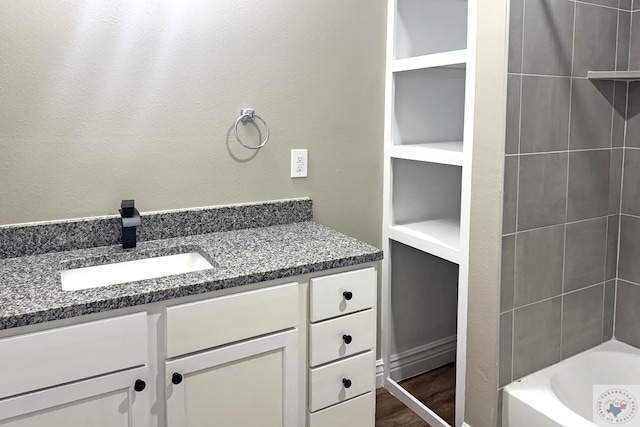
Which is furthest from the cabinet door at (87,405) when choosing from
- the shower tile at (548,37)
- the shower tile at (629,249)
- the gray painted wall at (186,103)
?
the shower tile at (629,249)

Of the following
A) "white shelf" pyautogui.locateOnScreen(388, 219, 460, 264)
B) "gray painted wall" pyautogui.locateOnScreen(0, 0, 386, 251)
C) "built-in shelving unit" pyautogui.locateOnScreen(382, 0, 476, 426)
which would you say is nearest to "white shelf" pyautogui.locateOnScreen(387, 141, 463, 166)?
"built-in shelving unit" pyautogui.locateOnScreen(382, 0, 476, 426)

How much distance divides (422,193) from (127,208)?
1.33m

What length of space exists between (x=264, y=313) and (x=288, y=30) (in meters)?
1.10

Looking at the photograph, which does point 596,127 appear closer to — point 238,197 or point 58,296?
point 238,197

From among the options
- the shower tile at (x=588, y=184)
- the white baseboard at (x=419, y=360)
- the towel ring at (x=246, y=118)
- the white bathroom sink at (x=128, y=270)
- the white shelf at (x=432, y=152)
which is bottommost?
the white baseboard at (x=419, y=360)

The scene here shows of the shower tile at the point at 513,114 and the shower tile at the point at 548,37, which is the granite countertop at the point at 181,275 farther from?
the shower tile at the point at 548,37

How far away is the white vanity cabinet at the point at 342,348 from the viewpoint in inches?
68.3

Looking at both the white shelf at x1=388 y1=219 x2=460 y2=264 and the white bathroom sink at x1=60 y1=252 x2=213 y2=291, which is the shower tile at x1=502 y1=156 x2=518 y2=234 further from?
the white bathroom sink at x1=60 y1=252 x2=213 y2=291

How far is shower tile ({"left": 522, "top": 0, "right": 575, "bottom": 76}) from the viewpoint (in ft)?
6.03

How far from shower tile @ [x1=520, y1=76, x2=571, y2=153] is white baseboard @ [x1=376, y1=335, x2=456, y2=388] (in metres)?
1.20

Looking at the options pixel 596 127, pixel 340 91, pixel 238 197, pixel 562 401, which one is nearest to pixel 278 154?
pixel 238 197

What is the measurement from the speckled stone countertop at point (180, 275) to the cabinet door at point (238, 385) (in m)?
0.20

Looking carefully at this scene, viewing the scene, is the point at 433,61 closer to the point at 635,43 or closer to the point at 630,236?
the point at 635,43

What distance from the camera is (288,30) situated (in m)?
2.10
